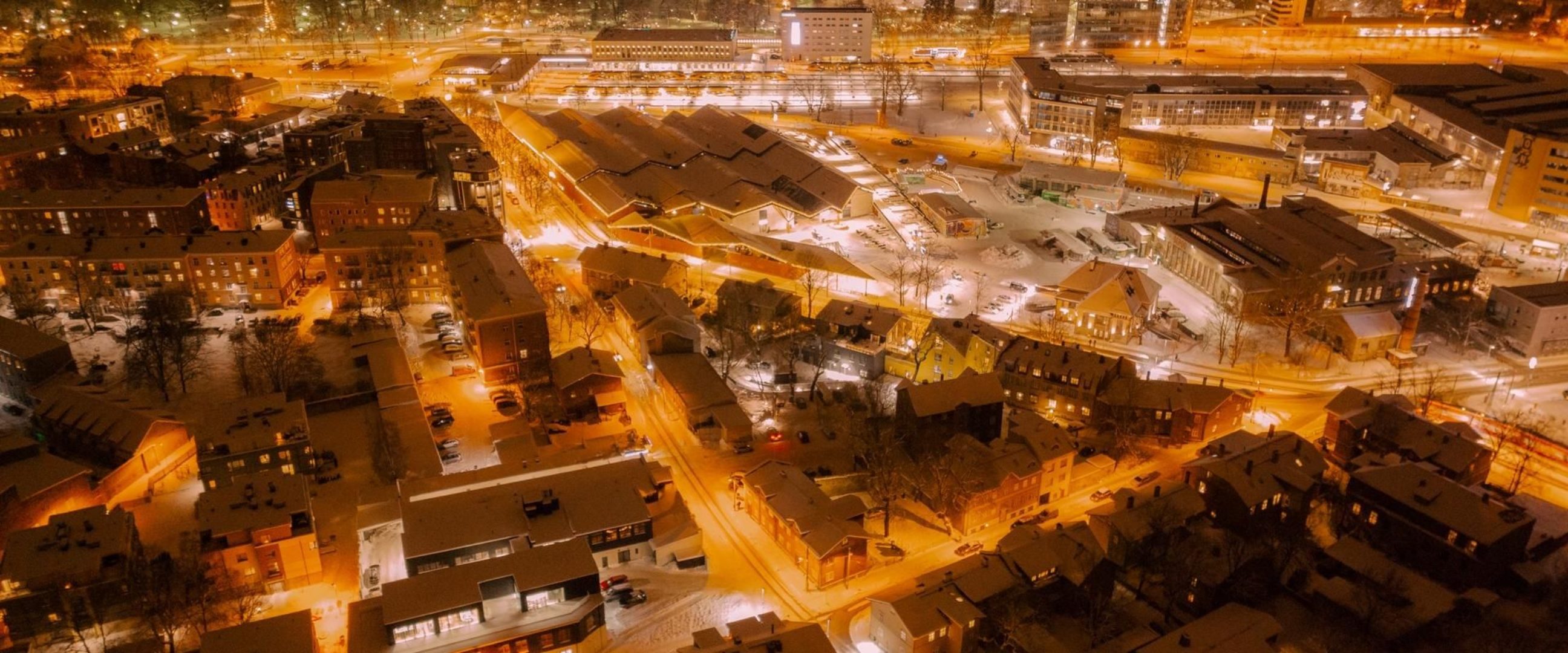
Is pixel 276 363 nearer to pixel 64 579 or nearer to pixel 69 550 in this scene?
pixel 69 550

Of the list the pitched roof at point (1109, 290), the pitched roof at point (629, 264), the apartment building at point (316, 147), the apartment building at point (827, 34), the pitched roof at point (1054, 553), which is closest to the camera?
the pitched roof at point (1054, 553)

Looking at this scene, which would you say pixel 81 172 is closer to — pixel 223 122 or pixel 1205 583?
pixel 223 122

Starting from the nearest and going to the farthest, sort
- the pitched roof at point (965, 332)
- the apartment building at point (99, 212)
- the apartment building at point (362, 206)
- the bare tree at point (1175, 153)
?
the pitched roof at point (965, 332), the apartment building at point (99, 212), the apartment building at point (362, 206), the bare tree at point (1175, 153)

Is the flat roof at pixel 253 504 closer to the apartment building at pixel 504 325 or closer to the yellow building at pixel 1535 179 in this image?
the apartment building at pixel 504 325

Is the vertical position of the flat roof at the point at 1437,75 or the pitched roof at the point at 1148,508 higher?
the flat roof at the point at 1437,75

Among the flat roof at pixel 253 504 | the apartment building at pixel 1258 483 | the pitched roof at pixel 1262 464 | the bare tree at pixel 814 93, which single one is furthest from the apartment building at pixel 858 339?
the bare tree at pixel 814 93

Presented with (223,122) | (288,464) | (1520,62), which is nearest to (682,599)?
(288,464)

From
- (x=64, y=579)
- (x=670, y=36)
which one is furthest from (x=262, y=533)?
(x=670, y=36)

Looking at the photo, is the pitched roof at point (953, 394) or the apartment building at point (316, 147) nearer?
the pitched roof at point (953, 394)
